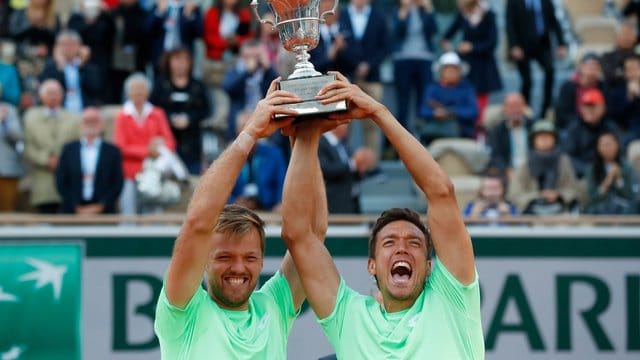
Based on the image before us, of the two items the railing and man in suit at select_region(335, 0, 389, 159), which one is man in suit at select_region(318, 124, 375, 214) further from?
man in suit at select_region(335, 0, 389, 159)

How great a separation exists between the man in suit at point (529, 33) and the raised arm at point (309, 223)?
8.39 metres

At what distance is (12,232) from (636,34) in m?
7.12

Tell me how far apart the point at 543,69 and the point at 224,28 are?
3.08 meters

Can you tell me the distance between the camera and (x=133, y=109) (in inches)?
452

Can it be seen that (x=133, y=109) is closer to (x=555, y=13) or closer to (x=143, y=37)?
(x=143, y=37)

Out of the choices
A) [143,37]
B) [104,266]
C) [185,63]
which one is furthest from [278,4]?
[143,37]

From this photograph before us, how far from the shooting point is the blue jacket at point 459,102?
41.1ft

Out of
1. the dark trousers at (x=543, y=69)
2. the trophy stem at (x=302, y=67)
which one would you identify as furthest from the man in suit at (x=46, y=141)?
the trophy stem at (x=302, y=67)

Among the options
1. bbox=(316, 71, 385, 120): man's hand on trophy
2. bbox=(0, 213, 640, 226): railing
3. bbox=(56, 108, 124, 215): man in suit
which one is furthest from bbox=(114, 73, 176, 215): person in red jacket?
bbox=(316, 71, 385, 120): man's hand on trophy

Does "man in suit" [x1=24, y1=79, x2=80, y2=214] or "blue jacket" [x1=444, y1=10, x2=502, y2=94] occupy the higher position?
"blue jacket" [x1=444, y1=10, x2=502, y2=94]

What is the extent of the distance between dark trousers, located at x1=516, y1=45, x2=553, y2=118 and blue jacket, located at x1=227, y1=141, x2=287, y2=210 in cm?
369

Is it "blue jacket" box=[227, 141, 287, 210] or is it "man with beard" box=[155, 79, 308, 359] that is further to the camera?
"blue jacket" box=[227, 141, 287, 210]

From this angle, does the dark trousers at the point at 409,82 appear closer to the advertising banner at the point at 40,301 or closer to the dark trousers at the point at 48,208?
the dark trousers at the point at 48,208

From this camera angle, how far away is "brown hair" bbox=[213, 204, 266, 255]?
5434mm
